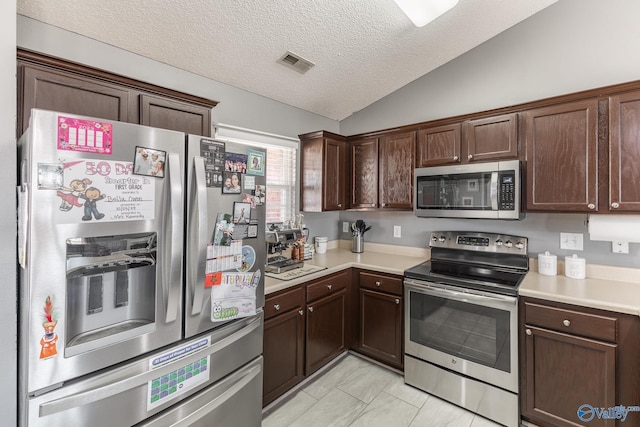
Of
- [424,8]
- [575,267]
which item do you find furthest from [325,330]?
[424,8]

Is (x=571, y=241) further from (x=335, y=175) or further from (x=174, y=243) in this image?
(x=174, y=243)

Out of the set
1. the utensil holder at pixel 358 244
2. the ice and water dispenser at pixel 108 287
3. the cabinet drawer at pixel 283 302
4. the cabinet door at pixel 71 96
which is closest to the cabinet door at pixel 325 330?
the cabinet drawer at pixel 283 302

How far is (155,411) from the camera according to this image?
128cm

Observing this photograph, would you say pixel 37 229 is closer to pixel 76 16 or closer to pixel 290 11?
pixel 76 16

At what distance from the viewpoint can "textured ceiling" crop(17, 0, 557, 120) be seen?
68.1 inches

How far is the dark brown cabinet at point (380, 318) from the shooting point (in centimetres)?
251

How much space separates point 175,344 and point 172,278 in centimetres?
A: 32

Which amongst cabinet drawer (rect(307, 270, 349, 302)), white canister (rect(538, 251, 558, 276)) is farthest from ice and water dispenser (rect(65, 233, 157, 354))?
white canister (rect(538, 251, 558, 276))

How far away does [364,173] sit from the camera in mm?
3154

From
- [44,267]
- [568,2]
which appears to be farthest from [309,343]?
[568,2]

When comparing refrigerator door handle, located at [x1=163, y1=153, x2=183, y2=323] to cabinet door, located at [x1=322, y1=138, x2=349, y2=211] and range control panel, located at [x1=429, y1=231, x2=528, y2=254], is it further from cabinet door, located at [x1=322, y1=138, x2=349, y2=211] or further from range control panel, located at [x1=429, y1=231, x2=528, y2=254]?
range control panel, located at [x1=429, y1=231, x2=528, y2=254]

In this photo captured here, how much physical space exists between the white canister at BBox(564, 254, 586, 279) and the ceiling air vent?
2485 mm

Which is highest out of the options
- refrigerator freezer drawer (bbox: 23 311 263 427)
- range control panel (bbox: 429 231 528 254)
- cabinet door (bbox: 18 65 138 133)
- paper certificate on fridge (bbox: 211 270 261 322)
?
cabinet door (bbox: 18 65 138 133)

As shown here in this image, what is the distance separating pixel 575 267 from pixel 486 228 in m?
0.68
